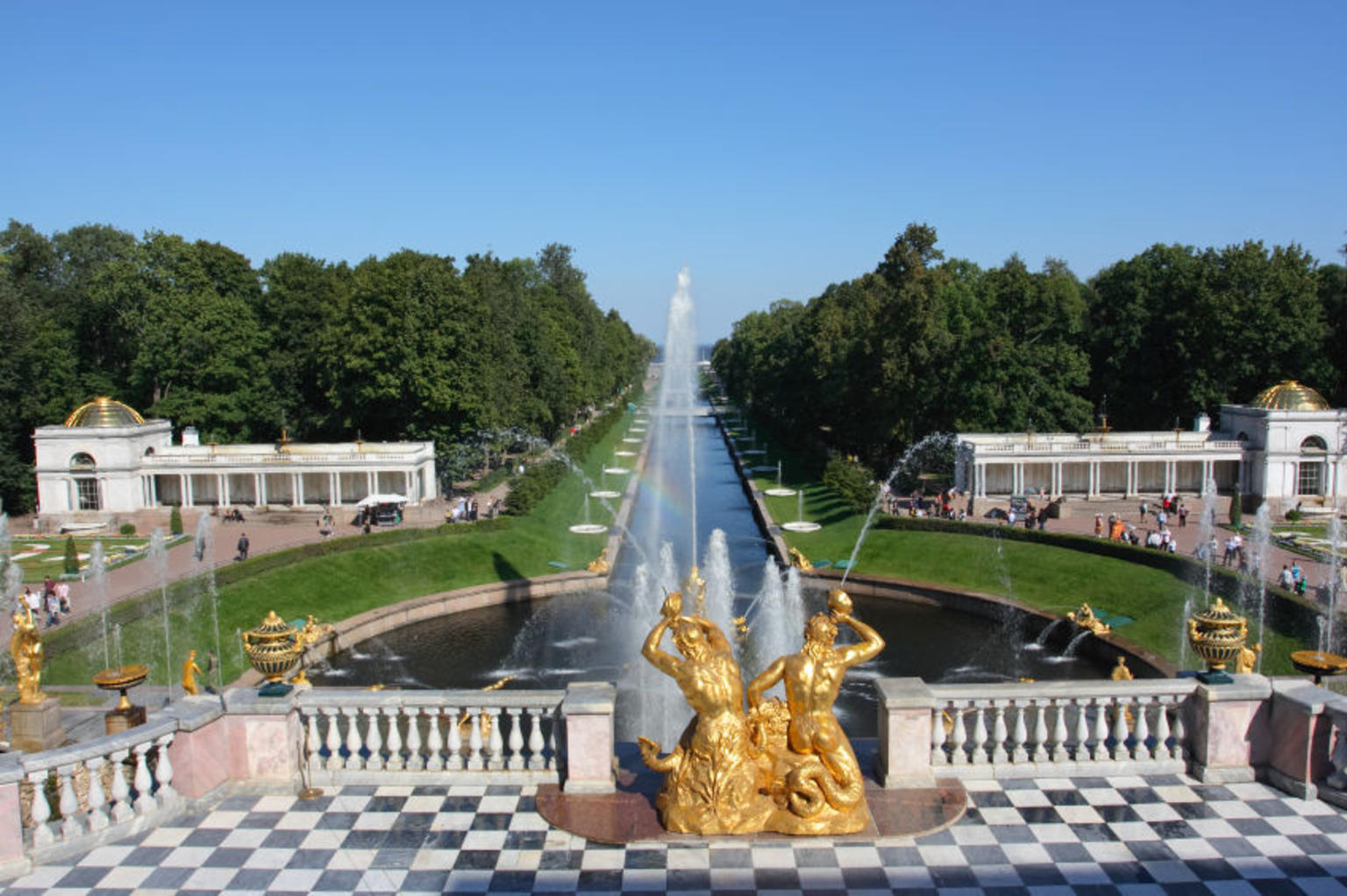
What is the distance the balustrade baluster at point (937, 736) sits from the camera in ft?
44.1

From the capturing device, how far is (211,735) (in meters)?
13.3

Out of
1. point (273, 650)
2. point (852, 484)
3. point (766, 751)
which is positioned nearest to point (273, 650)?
point (273, 650)

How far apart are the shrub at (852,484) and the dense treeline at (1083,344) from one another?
23.2ft

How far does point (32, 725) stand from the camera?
17.5 m

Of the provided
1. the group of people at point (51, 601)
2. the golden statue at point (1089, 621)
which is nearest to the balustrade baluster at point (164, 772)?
the group of people at point (51, 601)

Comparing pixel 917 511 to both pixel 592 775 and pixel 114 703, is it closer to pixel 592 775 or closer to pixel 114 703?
pixel 114 703

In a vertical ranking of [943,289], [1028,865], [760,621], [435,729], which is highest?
[943,289]

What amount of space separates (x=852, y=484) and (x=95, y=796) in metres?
46.0

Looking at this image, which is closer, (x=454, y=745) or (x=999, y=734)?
(x=999, y=734)

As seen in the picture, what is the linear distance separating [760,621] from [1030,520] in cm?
1717

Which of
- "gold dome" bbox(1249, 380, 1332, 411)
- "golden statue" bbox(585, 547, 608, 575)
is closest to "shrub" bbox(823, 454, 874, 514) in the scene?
"golden statue" bbox(585, 547, 608, 575)

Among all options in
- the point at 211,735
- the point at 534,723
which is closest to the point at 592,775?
the point at 534,723

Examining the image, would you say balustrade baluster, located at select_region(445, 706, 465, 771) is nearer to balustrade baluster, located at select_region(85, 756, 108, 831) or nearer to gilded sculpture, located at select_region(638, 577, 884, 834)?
gilded sculpture, located at select_region(638, 577, 884, 834)

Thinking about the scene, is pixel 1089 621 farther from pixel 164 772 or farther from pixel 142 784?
pixel 142 784
